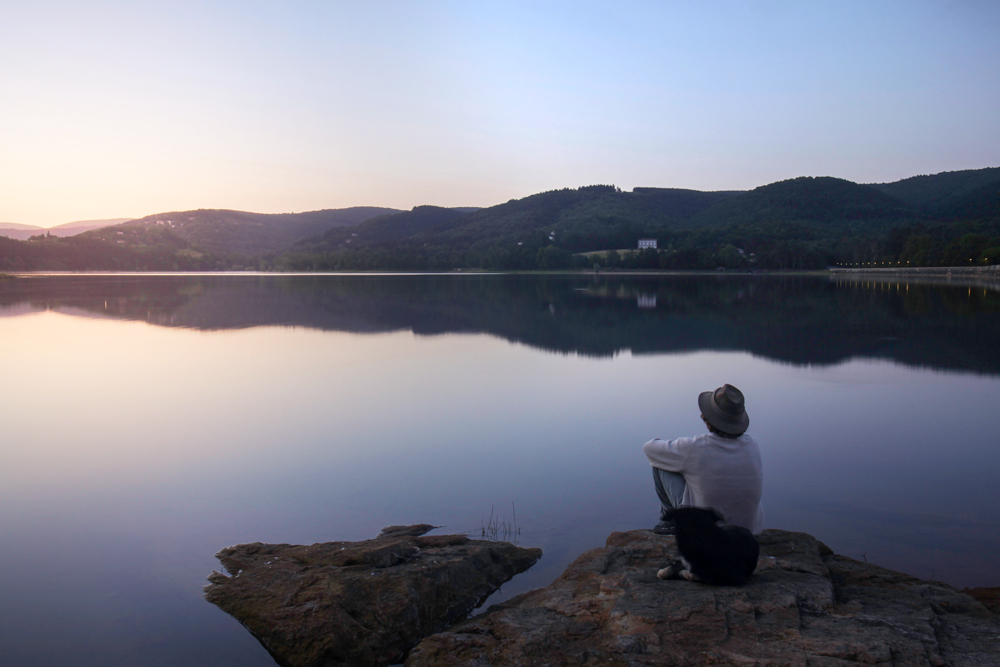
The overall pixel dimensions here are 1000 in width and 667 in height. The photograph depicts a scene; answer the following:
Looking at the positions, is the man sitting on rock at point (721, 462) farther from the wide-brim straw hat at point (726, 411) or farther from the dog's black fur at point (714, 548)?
the dog's black fur at point (714, 548)

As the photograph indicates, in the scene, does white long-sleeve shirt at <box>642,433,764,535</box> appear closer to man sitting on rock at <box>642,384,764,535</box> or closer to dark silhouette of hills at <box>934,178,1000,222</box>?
man sitting on rock at <box>642,384,764,535</box>

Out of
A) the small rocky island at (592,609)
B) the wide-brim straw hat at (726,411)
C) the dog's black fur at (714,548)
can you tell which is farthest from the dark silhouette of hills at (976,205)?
the dog's black fur at (714,548)

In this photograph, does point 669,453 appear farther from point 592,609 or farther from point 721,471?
point 592,609

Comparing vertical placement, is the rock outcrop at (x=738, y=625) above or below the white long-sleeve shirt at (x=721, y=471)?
below

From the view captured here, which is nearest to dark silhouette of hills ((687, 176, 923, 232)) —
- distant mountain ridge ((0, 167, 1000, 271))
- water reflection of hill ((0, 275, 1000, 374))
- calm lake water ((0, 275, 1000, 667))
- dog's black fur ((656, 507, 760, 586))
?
distant mountain ridge ((0, 167, 1000, 271))

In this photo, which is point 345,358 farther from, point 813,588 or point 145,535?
point 813,588

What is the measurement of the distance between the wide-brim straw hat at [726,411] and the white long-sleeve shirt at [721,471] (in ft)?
0.34

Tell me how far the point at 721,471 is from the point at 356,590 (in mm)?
2276

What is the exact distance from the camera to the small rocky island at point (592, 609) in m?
3.03

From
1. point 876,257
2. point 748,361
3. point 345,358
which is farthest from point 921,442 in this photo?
point 876,257

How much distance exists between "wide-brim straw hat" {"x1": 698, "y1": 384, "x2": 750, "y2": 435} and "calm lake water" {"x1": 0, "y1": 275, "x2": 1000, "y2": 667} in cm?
173

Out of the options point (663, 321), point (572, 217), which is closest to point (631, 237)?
point (572, 217)

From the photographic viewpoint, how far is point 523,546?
5.26 metres

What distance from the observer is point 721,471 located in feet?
12.8
